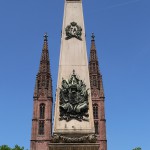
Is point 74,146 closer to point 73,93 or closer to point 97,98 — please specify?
point 73,93

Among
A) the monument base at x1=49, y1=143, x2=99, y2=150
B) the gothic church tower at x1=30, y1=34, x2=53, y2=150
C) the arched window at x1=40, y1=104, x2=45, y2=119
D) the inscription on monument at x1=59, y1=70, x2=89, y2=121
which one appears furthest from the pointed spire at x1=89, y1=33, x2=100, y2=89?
the monument base at x1=49, y1=143, x2=99, y2=150

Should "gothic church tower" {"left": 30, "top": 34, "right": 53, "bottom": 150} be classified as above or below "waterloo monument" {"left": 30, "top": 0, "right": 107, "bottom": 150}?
above

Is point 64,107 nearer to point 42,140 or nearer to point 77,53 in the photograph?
point 77,53

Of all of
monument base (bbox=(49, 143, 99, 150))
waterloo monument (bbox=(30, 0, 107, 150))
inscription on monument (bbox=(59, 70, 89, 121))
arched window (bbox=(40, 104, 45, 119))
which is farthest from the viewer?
arched window (bbox=(40, 104, 45, 119))

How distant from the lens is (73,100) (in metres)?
14.4

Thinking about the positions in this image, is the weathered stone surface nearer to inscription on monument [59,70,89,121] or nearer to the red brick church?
inscription on monument [59,70,89,121]

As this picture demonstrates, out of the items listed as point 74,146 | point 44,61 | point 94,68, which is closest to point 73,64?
point 74,146

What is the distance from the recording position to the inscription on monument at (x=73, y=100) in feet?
46.8

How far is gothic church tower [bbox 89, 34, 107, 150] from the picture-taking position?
6656 centimetres

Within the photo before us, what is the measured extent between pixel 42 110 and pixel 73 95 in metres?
56.1

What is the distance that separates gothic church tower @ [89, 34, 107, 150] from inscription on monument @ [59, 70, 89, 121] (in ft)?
166

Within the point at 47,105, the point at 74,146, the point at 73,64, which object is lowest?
the point at 74,146

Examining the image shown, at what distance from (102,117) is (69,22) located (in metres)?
53.1

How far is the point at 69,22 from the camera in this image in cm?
1603
